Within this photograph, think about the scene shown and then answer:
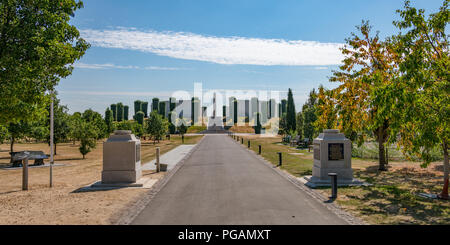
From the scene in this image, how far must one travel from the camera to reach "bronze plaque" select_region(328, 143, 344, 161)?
13797mm

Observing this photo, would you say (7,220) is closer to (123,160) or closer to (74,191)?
(74,191)

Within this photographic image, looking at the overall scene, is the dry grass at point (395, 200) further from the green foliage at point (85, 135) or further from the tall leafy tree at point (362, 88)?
the green foliage at point (85, 135)

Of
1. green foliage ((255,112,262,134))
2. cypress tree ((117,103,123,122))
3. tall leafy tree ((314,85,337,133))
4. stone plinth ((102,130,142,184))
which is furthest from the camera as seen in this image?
cypress tree ((117,103,123,122))

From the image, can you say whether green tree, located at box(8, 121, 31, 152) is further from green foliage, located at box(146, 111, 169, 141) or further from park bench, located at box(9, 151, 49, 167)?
green foliage, located at box(146, 111, 169, 141)

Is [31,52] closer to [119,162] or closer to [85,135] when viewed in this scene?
[119,162]

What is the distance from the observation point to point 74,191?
12.0 m

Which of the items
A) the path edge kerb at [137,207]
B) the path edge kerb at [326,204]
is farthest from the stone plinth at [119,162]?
the path edge kerb at [326,204]

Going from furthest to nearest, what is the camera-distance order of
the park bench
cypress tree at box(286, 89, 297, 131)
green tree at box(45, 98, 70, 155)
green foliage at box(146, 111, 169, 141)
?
cypress tree at box(286, 89, 297, 131) → green foliage at box(146, 111, 169, 141) → green tree at box(45, 98, 70, 155) → the park bench

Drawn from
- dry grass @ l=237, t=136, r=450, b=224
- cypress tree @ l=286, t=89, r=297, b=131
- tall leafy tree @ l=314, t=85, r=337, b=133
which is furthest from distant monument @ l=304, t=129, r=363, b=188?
cypress tree @ l=286, t=89, r=297, b=131

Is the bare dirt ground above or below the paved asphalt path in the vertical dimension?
below

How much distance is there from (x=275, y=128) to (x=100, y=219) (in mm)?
79038

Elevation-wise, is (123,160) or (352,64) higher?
(352,64)

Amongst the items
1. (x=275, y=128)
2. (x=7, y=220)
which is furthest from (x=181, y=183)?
(x=275, y=128)

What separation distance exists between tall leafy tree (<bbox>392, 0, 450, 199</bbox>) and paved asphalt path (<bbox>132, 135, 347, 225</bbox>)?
13.9 ft
